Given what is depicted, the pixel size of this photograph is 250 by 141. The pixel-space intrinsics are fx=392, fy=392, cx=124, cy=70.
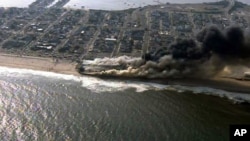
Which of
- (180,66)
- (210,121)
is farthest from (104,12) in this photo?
(210,121)

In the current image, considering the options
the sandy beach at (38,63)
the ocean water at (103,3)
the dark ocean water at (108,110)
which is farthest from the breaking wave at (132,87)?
the ocean water at (103,3)

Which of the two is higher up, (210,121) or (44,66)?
(44,66)

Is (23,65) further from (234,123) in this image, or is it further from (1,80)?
(234,123)

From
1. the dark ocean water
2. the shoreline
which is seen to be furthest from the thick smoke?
the dark ocean water

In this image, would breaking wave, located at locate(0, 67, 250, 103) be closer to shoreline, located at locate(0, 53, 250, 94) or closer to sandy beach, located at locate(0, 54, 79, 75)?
shoreline, located at locate(0, 53, 250, 94)

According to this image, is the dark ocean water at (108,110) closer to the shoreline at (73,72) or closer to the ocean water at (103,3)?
the shoreline at (73,72)
